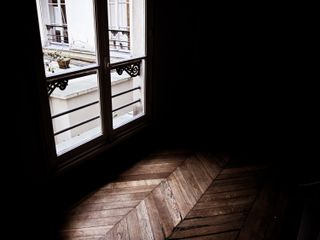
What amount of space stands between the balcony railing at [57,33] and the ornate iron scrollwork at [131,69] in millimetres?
427

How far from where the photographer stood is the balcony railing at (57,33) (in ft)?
6.04

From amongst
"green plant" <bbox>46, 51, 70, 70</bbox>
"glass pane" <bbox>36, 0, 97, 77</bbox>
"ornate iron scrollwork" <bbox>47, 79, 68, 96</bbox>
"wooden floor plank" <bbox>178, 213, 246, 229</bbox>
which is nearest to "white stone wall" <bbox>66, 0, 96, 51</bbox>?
"glass pane" <bbox>36, 0, 97, 77</bbox>

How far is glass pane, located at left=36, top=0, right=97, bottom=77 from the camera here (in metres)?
1.76

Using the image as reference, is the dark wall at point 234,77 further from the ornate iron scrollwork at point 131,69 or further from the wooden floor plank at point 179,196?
the wooden floor plank at point 179,196

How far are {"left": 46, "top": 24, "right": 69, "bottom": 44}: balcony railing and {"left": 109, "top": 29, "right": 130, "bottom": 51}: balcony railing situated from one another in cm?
37

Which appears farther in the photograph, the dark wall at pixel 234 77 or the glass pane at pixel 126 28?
the dark wall at pixel 234 77

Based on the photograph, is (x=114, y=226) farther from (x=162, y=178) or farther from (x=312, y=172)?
(x=312, y=172)

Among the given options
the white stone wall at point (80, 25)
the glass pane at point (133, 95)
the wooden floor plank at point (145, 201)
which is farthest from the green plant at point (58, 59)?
the wooden floor plank at point (145, 201)

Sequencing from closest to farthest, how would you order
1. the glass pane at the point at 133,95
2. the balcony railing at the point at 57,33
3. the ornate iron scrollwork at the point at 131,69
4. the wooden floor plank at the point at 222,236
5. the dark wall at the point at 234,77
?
the wooden floor plank at the point at 222,236 < the balcony railing at the point at 57,33 < the ornate iron scrollwork at the point at 131,69 < the glass pane at the point at 133,95 < the dark wall at the point at 234,77

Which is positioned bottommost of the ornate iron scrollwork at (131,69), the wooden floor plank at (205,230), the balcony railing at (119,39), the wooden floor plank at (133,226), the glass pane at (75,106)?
the wooden floor plank at (133,226)

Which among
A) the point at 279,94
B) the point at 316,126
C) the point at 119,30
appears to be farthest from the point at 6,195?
the point at 316,126

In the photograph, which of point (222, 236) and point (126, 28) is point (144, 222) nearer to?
point (222, 236)

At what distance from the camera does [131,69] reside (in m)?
2.08

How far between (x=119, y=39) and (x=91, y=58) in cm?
47
